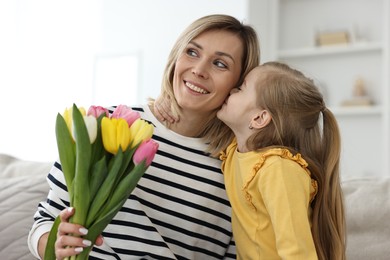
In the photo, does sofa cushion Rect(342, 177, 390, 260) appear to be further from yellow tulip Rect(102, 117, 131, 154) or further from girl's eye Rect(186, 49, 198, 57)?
yellow tulip Rect(102, 117, 131, 154)

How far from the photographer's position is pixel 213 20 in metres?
1.80

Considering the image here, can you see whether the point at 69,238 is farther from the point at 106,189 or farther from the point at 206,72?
the point at 206,72

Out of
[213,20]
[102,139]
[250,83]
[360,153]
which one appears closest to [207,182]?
[250,83]

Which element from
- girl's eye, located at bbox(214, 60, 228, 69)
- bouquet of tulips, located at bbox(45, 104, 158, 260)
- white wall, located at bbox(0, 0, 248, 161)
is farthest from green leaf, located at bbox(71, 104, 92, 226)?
white wall, located at bbox(0, 0, 248, 161)

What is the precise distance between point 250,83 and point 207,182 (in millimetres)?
309

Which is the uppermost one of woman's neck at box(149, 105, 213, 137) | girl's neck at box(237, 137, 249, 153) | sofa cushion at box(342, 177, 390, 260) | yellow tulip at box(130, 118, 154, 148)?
yellow tulip at box(130, 118, 154, 148)

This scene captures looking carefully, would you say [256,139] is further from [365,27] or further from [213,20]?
[365,27]

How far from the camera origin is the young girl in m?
1.52

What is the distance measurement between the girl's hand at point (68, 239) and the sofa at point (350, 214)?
0.71 meters

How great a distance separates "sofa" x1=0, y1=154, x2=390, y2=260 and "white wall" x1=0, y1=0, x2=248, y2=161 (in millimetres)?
3290

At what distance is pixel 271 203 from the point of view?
1466 millimetres

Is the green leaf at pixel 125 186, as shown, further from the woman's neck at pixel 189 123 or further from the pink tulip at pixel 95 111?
the woman's neck at pixel 189 123

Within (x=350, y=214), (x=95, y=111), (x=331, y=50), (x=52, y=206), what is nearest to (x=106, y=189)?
(x=95, y=111)

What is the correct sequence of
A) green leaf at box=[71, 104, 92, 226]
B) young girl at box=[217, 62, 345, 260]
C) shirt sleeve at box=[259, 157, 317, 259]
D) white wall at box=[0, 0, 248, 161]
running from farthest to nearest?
white wall at box=[0, 0, 248, 161] < young girl at box=[217, 62, 345, 260] < shirt sleeve at box=[259, 157, 317, 259] < green leaf at box=[71, 104, 92, 226]
